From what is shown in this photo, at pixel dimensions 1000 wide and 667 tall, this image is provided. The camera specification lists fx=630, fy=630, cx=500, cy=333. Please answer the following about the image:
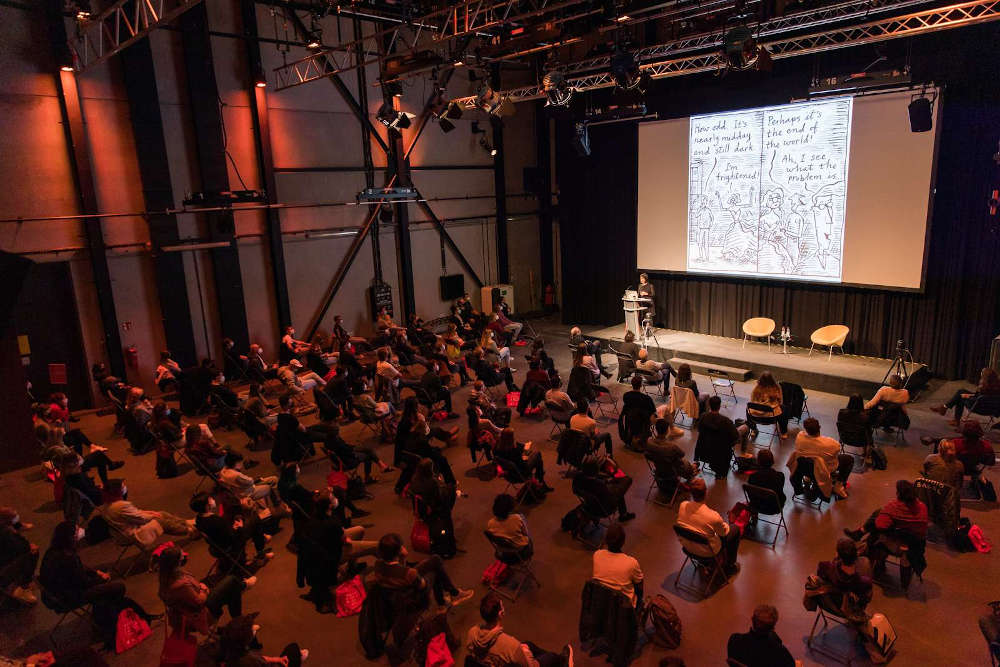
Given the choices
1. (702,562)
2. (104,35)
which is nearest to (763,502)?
(702,562)

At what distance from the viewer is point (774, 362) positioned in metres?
11.1

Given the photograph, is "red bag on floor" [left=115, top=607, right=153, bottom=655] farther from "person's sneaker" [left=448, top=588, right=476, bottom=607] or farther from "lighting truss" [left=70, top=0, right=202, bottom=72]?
"lighting truss" [left=70, top=0, right=202, bottom=72]

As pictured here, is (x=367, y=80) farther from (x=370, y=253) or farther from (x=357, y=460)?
(x=357, y=460)

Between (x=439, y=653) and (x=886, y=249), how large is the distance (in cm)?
992

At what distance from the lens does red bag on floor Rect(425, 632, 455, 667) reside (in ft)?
14.0

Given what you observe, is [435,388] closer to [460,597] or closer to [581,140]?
[460,597]

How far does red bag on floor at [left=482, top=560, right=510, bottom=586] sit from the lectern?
840 cm

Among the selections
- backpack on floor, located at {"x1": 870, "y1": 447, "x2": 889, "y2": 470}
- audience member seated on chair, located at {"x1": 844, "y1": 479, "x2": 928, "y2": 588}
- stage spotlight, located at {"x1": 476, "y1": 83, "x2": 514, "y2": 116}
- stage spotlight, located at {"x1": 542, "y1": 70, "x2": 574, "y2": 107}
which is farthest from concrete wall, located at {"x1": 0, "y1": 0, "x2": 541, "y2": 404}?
audience member seated on chair, located at {"x1": 844, "y1": 479, "x2": 928, "y2": 588}

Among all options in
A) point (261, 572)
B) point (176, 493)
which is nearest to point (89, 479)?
point (176, 493)

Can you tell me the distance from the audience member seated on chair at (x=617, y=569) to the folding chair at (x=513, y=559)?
35.1 inches

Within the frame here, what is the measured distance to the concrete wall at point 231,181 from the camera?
9758 mm

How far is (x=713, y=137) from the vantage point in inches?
484

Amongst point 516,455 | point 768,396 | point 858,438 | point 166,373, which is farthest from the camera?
point 166,373

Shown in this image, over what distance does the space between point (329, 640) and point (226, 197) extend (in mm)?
8805
